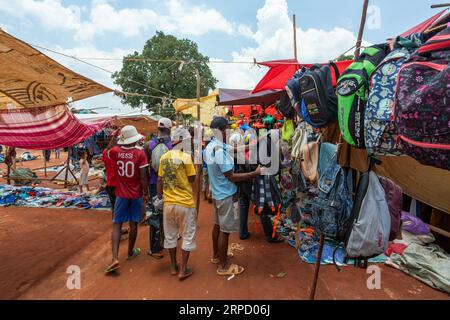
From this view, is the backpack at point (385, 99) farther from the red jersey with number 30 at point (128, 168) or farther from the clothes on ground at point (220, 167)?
the red jersey with number 30 at point (128, 168)

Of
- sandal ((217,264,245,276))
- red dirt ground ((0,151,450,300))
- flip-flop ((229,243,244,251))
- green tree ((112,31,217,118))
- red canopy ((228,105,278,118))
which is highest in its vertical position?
green tree ((112,31,217,118))

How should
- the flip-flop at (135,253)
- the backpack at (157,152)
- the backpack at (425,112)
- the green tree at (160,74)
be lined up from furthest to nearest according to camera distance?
the green tree at (160,74) → the backpack at (157,152) → the flip-flop at (135,253) → the backpack at (425,112)

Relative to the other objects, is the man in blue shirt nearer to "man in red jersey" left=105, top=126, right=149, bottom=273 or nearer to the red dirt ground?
the red dirt ground

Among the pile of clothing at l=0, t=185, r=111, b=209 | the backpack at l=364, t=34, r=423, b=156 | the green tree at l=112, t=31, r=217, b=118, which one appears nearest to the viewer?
the backpack at l=364, t=34, r=423, b=156

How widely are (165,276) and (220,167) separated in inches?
67.8

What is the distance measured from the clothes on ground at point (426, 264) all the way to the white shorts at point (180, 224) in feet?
9.82

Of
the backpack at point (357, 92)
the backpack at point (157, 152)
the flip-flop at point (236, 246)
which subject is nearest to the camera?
the backpack at point (357, 92)

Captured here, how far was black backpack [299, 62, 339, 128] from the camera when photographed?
204cm

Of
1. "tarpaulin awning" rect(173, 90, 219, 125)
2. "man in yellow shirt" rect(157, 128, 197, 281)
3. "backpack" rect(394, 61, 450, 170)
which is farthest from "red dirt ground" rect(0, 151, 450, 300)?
"tarpaulin awning" rect(173, 90, 219, 125)

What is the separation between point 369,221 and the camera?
179 cm

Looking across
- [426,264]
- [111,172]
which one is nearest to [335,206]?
[426,264]

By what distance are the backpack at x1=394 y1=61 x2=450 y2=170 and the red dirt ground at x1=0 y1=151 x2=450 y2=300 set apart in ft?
7.70

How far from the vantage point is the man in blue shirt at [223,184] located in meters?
3.16

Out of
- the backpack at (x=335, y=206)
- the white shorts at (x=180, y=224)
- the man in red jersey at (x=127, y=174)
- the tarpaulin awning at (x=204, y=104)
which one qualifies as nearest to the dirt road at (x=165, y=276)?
the white shorts at (x=180, y=224)
